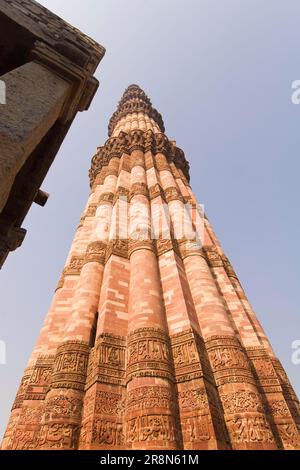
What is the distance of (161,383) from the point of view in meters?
3.99

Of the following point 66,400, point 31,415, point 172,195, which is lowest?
point 66,400

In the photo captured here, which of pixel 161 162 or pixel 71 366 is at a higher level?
pixel 161 162

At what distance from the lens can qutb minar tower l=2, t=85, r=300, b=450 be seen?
3.63 metres

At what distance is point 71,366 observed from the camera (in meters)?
4.52

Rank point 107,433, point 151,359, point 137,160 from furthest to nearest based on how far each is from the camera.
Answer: point 137,160, point 151,359, point 107,433

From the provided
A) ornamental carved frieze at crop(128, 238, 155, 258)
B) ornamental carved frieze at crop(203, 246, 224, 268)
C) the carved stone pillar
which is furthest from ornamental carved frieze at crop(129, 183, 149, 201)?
the carved stone pillar

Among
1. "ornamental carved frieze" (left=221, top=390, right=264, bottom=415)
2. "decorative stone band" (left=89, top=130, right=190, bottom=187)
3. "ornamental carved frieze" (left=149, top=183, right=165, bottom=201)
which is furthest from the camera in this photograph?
"decorative stone band" (left=89, top=130, right=190, bottom=187)

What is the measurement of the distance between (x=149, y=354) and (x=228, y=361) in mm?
1249

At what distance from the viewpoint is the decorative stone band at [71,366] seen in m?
4.30

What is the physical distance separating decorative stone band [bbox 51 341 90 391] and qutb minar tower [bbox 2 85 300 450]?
2cm

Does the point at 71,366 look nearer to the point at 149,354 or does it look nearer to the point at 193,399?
the point at 149,354

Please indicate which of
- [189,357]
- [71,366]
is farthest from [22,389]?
[189,357]

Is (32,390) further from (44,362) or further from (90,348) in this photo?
(90,348)

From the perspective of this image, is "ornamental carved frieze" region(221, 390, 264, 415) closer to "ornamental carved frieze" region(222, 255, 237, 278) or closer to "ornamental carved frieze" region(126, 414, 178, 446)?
"ornamental carved frieze" region(126, 414, 178, 446)
